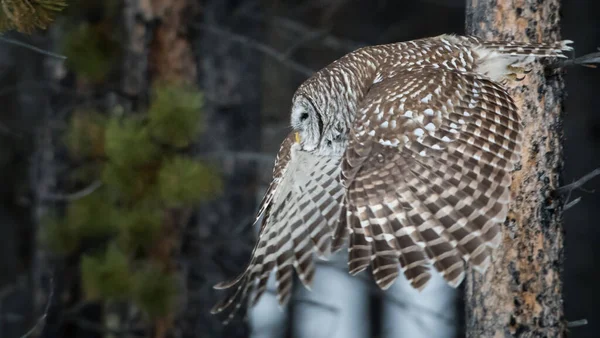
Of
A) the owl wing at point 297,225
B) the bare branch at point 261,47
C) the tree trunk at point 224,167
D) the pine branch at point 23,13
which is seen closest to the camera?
the pine branch at point 23,13

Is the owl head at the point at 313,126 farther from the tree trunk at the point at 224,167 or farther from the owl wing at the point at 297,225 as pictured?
the tree trunk at the point at 224,167

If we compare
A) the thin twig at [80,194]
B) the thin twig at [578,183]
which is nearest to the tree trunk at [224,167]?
the thin twig at [80,194]

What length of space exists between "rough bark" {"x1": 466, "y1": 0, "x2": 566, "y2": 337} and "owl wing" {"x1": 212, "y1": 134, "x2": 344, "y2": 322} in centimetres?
123

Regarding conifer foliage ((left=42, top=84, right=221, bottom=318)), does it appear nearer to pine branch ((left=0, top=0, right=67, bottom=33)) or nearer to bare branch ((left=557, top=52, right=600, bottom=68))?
pine branch ((left=0, top=0, right=67, bottom=33))

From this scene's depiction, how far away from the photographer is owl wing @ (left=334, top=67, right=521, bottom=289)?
17.1ft

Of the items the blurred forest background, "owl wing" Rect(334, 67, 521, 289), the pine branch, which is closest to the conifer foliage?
the blurred forest background

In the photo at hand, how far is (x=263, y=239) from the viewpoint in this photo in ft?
21.8

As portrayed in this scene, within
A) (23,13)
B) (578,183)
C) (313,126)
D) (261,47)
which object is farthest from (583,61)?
(261,47)

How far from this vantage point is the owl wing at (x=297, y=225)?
6.55m

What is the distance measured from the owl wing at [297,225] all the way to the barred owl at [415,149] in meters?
0.04

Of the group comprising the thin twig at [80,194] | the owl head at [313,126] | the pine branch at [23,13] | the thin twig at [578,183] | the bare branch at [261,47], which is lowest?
the thin twig at [80,194]

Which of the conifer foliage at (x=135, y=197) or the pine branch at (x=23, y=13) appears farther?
the conifer foliage at (x=135, y=197)

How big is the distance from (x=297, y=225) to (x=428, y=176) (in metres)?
1.47

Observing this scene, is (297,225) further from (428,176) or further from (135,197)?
(135,197)
